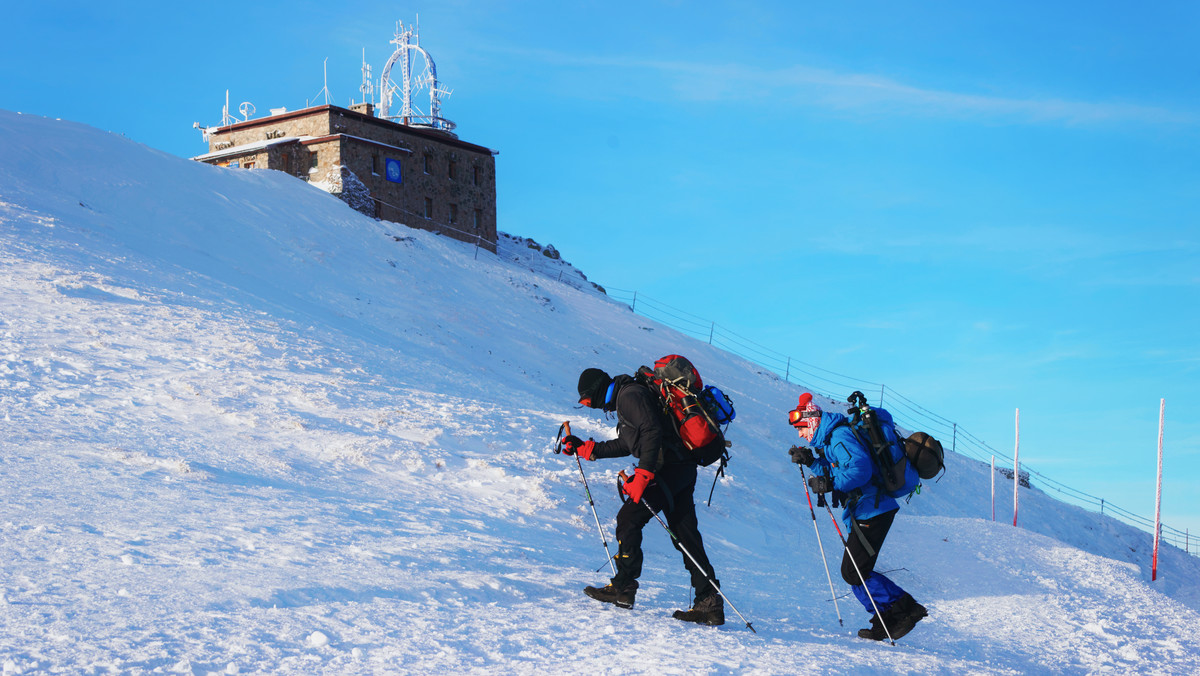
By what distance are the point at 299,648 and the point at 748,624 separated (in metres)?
3.26

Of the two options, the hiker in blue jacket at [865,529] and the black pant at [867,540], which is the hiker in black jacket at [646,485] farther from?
the black pant at [867,540]

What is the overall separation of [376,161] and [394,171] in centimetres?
107

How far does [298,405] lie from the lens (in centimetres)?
1248

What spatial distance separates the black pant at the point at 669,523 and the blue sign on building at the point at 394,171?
39.8 m

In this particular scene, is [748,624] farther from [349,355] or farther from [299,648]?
[349,355]

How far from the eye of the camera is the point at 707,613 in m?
6.99

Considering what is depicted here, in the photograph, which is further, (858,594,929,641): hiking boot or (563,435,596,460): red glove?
(563,435,596,460): red glove

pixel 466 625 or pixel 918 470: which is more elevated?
pixel 918 470

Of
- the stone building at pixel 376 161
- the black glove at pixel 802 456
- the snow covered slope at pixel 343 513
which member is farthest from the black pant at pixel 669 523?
the stone building at pixel 376 161

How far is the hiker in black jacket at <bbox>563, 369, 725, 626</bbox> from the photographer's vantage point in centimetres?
696

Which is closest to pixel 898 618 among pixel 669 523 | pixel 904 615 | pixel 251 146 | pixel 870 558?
pixel 904 615

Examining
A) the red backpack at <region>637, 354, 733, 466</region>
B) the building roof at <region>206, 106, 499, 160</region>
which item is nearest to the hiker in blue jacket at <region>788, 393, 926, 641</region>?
the red backpack at <region>637, 354, 733, 466</region>

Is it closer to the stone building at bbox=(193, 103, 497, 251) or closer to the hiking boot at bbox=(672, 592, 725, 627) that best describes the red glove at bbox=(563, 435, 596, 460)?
the hiking boot at bbox=(672, 592, 725, 627)

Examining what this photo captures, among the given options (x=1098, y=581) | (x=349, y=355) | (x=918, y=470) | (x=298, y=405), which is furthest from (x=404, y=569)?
(x=1098, y=581)
